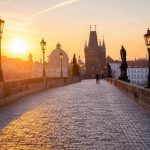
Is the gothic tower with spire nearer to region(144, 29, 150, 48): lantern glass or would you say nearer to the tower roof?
the tower roof

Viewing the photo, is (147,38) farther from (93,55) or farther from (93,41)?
(93,41)

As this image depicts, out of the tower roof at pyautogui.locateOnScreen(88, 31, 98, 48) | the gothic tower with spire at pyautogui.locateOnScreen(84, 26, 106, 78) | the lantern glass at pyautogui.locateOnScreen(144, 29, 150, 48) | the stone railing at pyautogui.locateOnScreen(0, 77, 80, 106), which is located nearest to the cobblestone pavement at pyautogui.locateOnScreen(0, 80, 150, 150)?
the stone railing at pyautogui.locateOnScreen(0, 77, 80, 106)

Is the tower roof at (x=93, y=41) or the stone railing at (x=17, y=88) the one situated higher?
the tower roof at (x=93, y=41)

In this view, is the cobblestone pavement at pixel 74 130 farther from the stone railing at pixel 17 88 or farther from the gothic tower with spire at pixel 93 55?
the gothic tower with spire at pixel 93 55

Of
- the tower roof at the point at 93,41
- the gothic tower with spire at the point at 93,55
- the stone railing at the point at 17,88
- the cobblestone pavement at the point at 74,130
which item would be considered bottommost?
the cobblestone pavement at the point at 74,130

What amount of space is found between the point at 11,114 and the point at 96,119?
336cm

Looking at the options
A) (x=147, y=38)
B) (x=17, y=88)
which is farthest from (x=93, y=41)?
(x=147, y=38)

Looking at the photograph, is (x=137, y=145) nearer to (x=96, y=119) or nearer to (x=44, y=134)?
(x=44, y=134)

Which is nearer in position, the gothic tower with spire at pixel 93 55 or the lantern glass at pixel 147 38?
the lantern glass at pixel 147 38

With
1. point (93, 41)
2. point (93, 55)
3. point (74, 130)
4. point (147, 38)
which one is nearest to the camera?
point (74, 130)

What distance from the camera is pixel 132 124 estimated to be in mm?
11555

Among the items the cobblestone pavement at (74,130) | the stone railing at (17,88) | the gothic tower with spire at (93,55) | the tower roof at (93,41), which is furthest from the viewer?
the tower roof at (93,41)

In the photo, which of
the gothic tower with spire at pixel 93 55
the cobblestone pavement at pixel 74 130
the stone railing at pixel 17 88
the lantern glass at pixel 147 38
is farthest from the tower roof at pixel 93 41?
the cobblestone pavement at pixel 74 130

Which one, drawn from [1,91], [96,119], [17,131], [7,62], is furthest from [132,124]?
[7,62]
